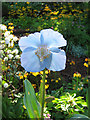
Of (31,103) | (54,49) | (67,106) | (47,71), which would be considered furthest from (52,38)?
(47,71)

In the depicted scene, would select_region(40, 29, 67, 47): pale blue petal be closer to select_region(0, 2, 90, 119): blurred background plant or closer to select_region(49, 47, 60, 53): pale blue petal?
select_region(49, 47, 60, 53): pale blue petal

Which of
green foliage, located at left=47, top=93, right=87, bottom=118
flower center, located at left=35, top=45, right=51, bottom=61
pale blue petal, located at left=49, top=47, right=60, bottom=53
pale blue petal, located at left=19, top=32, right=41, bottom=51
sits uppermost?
pale blue petal, located at left=19, top=32, right=41, bottom=51

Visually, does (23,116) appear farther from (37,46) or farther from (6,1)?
(6,1)

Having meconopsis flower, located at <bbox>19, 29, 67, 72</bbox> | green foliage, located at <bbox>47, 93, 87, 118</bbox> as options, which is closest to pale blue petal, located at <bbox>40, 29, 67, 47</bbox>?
meconopsis flower, located at <bbox>19, 29, 67, 72</bbox>

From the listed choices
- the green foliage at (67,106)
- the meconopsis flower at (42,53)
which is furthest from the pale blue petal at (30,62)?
the green foliage at (67,106)

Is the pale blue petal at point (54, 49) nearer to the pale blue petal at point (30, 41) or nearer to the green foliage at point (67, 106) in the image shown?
the pale blue petal at point (30, 41)

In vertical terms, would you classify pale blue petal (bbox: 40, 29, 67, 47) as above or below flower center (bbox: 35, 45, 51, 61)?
above
